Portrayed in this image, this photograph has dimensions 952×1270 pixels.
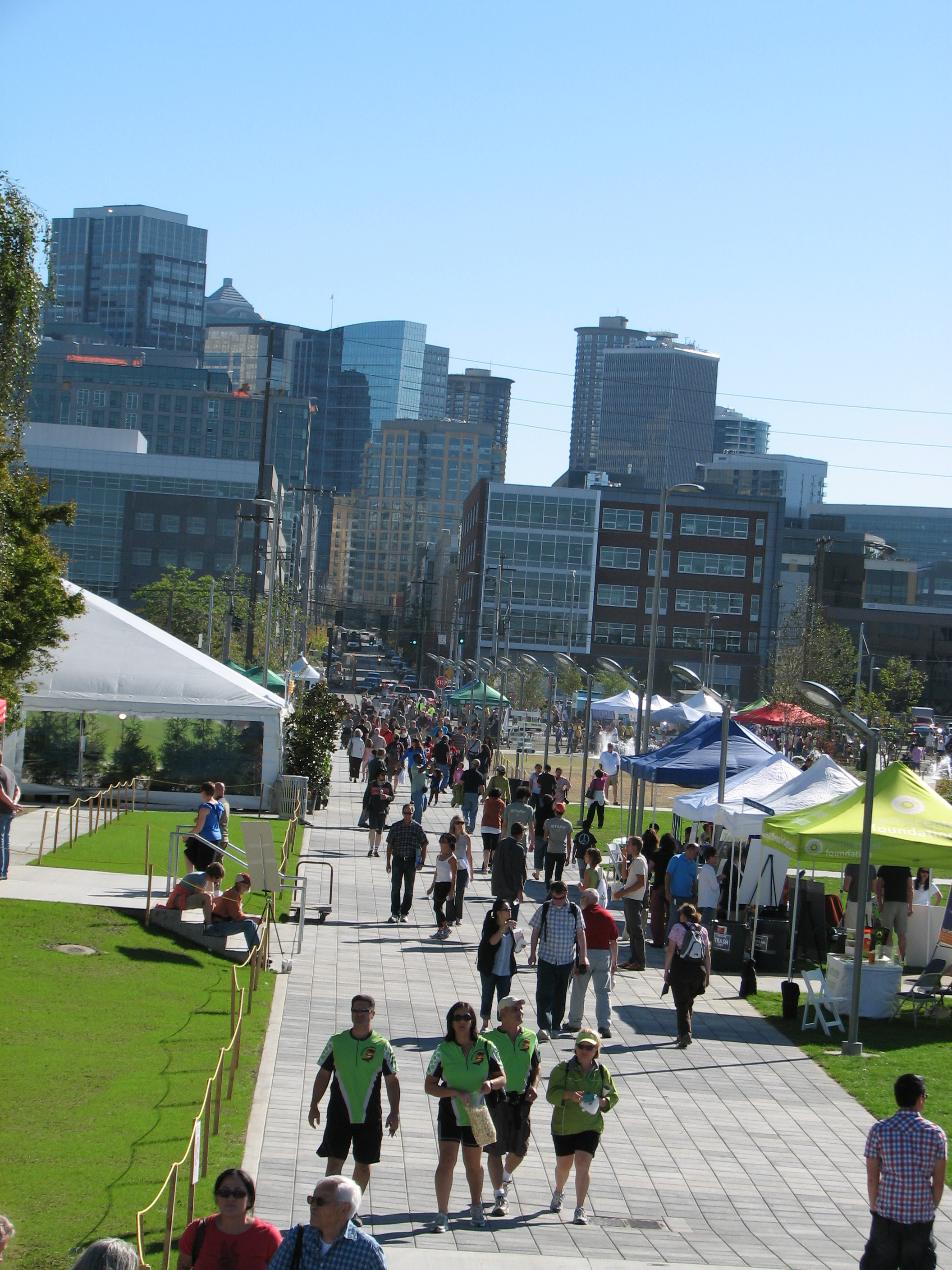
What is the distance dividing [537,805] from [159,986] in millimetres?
15515

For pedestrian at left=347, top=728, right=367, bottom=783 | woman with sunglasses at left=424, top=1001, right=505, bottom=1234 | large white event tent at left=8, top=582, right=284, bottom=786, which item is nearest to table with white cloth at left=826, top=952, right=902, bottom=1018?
woman with sunglasses at left=424, top=1001, right=505, bottom=1234

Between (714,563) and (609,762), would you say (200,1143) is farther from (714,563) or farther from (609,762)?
(714,563)

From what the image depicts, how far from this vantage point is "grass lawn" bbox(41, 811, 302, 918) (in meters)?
20.8

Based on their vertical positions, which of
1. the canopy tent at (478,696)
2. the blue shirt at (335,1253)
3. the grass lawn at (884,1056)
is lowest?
the grass lawn at (884,1056)

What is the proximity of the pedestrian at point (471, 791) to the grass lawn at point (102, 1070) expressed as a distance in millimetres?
12591

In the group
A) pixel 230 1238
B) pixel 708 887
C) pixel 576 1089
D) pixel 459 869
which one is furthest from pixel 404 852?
pixel 230 1238

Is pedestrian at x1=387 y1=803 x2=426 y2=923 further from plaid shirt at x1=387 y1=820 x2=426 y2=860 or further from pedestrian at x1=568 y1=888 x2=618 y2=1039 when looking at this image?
pedestrian at x1=568 y1=888 x2=618 y2=1039

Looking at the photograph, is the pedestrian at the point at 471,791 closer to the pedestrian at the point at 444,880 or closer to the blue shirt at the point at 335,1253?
the pedestrian at the point at 444,880

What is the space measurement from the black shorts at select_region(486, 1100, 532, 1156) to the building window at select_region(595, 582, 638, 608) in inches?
3959

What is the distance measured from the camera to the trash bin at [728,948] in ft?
61.8

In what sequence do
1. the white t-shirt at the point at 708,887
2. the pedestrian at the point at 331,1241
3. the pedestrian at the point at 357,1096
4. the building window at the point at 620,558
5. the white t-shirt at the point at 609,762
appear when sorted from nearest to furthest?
the pedestrian at the point at 331,1241, the pedestrian at the point at 357,1096, the white t-shirt at the point at 708,887, the white t-shirt at the point at 609,762, the building window at the point at 620,558

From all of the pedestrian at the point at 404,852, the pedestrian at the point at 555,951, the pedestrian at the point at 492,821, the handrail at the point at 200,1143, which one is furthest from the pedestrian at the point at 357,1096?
the pedestrian at the point at 492,821

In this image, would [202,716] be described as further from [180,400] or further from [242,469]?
[180,400]

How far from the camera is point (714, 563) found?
10869 centimetres
